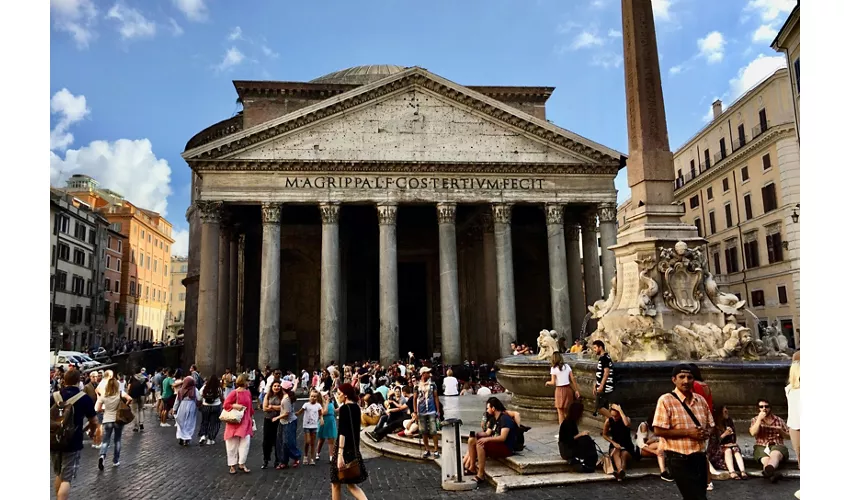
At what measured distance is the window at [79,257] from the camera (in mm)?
34094

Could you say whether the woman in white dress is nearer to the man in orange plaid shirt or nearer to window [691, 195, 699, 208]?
the man in orange plaid shirt

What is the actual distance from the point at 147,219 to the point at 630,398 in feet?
159

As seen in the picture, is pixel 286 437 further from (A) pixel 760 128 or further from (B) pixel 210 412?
(A) pixel 760 128

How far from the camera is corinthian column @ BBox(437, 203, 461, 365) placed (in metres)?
21.1

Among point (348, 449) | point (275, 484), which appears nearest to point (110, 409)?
Answer: point (275, 484)

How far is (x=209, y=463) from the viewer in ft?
26.1

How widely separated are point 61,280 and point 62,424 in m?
32.8

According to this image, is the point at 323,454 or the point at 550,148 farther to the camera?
the point at 550,148

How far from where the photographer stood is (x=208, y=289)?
20.7 meters

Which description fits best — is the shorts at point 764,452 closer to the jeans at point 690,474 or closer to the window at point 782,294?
the jeans at point 690,474

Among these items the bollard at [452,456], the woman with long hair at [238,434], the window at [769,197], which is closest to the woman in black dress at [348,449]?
the bollard at [452,456]

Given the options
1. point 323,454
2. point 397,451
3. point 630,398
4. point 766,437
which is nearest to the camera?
point 766,437

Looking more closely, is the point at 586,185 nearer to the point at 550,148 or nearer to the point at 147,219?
the point at 550,148

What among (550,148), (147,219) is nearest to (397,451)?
(550,148)
